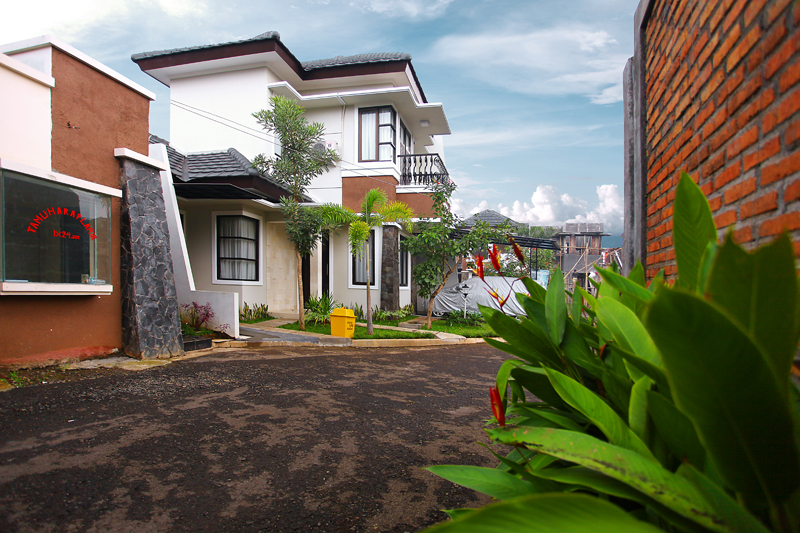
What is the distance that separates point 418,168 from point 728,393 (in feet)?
48.4

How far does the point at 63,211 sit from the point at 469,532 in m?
7.13

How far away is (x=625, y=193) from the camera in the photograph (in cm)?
430

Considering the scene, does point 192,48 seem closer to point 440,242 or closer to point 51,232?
point 440,242

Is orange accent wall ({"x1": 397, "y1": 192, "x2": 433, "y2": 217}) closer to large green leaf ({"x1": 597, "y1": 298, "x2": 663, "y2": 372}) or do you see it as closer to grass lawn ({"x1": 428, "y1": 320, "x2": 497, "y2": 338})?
grass lawn ({"x1": 428, "y1": 320, "x2": 497, "y2": 338})

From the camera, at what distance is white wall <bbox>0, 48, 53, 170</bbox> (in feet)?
17.3

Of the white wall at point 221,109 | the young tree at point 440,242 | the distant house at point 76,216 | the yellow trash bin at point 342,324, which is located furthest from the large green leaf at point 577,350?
the white wall at point 221,109

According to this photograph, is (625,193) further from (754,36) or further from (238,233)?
(238,233)

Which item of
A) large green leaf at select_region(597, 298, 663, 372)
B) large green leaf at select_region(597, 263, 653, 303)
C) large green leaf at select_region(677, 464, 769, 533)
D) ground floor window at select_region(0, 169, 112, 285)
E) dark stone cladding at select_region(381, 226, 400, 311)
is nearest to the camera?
large green leaf at select_region(677, 464, 769, 533)

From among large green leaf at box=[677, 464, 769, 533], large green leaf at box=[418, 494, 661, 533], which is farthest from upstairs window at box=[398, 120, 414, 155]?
large green leaf at box=[418, 494, 661, 533]

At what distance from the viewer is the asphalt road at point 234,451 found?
2.53 m

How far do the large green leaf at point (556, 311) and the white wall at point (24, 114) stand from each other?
6451 millimetres

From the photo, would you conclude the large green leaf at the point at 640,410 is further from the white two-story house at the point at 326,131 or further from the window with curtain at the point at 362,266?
the window with curtain at the point at 362,266

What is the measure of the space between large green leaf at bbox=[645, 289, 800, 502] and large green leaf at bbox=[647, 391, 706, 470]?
175 millimetres

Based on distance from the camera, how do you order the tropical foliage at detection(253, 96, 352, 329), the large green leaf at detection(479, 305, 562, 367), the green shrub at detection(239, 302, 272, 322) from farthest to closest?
the green shrub at detection(239, 302, 272, 322) → the tropical foliage at detection(253, 96, 352, 329) → the large green leaf at detection(479, 305, 562, 367)
